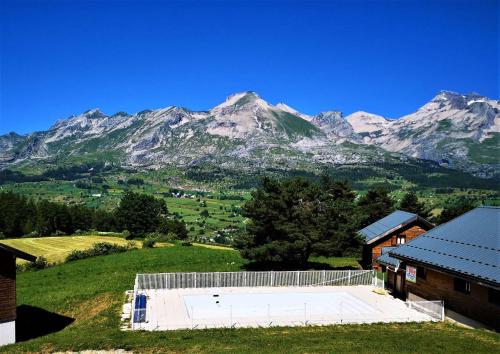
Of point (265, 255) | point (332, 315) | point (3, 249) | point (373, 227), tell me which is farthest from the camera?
point (373, 227)

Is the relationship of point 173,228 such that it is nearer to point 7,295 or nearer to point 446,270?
point 7,295

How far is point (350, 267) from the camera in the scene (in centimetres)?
4731

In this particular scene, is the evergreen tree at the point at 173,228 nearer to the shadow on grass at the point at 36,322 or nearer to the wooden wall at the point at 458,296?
the shadow on grass at the point at 36,322

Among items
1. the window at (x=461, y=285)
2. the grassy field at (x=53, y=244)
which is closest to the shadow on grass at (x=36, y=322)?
the window at (x=461, y=285)

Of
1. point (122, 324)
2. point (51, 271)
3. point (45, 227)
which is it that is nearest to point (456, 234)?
point (122, 324)

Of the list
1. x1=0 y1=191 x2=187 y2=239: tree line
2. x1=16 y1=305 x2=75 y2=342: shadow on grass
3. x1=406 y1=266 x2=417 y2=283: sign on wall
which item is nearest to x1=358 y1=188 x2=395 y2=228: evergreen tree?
x1=406 y1=266 x2=417 y2=283: sign on wall

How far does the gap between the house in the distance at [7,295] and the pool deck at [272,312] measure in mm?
6205

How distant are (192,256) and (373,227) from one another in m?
20.2

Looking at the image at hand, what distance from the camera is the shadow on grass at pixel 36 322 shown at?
25.2m

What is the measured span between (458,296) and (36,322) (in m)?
25.9

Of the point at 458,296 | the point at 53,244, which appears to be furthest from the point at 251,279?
the point at 53,244

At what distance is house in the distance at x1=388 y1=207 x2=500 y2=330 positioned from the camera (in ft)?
81.9

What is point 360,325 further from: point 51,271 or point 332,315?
point 51,271

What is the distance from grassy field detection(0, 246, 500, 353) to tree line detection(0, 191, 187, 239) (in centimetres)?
5550
